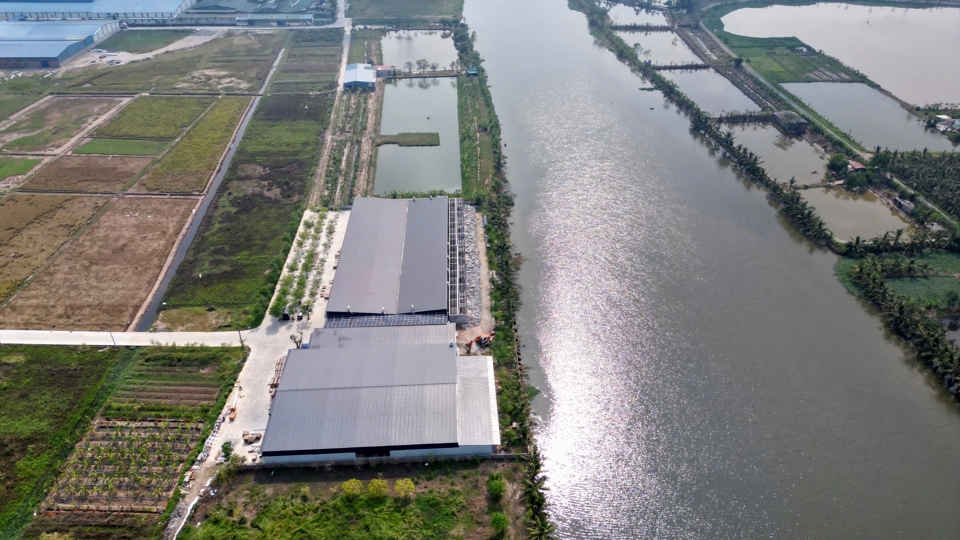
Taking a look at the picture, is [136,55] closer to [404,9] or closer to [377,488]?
[404,9]

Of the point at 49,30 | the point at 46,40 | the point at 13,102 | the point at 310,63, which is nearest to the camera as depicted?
the point at 13,102

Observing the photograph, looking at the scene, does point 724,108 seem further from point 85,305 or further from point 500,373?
point 85,305

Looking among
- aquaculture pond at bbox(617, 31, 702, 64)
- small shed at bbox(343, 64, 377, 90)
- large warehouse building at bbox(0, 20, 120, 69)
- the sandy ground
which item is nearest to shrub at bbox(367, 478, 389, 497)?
small shed at bbox(343, 64, 377, 90)

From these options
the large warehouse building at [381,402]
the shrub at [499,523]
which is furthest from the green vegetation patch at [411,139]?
the shrub at [499,523]

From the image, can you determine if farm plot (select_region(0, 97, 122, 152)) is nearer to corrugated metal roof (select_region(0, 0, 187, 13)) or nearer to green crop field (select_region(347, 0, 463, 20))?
corrugated metal roof (select_region(0, 0, 187, 13))

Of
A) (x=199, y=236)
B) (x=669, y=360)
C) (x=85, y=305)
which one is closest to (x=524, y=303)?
(x=669, y=360)

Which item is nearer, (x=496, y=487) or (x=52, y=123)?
(x=496, y=487)

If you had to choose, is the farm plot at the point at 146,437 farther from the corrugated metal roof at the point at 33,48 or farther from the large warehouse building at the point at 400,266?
the corrugated metal roof at the point at 33,48

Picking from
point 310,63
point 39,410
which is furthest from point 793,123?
point 39,410
